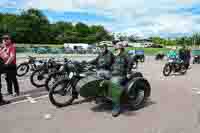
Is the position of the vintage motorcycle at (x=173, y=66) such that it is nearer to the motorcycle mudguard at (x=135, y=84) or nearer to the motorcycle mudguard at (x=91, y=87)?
the motorcycle mudguard at (x=135, y=84)

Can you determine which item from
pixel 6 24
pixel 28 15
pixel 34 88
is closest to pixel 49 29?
pixel 28 15

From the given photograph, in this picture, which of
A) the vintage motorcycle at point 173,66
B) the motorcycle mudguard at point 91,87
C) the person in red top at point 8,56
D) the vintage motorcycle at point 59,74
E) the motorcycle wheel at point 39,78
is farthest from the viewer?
the vintage motorcycle at point 173,66

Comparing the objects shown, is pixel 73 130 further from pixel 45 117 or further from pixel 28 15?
pixel 28 15

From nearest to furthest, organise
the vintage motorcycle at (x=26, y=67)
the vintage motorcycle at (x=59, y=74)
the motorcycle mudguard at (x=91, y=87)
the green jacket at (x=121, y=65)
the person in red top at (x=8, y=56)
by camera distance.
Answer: the motorcycle mudguard at (x=91, y=87), the green jacket at (x=121, y=65), the person in red top at (x=8, y=56), the vintage motorcycle at (x=59, y=74), the vintage motorcycle at (x=26, y=67)

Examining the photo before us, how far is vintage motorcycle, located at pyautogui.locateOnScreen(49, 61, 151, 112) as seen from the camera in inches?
204

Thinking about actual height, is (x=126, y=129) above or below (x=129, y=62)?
below

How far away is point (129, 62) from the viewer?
5562mm

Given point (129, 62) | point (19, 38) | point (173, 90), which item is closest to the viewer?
point (129, 62)

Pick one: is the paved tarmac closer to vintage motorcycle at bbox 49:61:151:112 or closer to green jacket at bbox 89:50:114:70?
vintage motorcycle at bbox 49:61:151:112

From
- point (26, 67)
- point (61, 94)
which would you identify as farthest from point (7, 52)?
point (26, 67)

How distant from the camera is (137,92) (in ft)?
19.1

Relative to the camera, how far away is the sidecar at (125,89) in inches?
202

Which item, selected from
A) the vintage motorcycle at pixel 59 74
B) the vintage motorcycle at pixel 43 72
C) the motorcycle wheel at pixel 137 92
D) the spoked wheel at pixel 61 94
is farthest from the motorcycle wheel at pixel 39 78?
the motorcycle wheel at pixel 137 92

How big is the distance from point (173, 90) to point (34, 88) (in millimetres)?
4765
